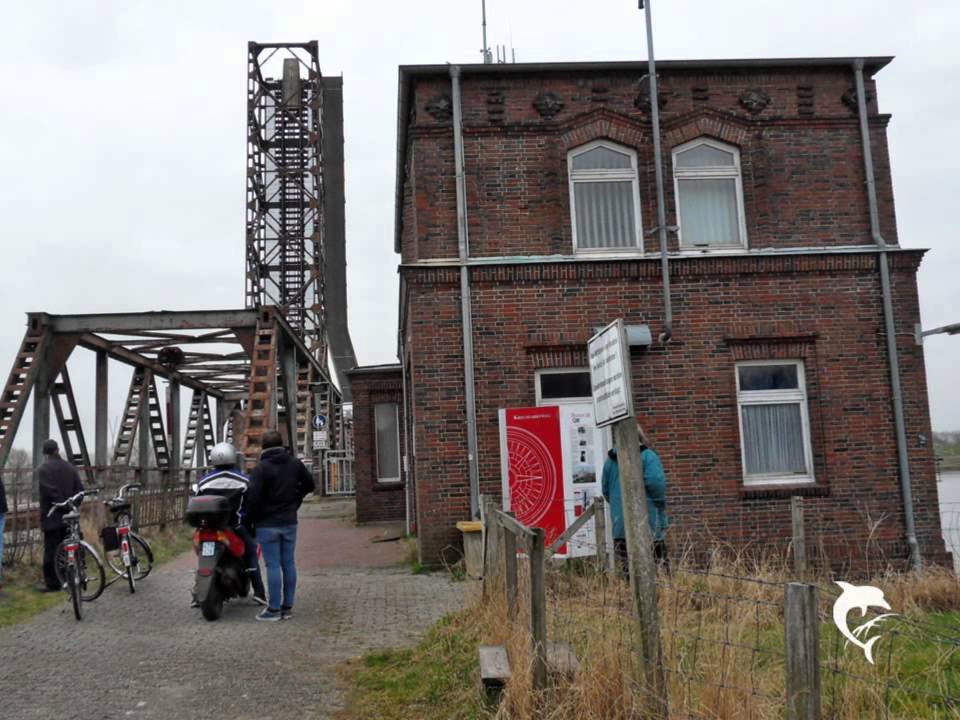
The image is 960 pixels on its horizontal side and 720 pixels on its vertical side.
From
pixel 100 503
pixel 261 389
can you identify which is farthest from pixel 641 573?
pixel 261 389

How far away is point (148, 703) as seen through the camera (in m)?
6.47

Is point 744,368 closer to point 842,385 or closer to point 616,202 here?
point 842,385

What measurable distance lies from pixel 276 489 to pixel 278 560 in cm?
68

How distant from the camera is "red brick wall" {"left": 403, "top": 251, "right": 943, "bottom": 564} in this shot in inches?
538

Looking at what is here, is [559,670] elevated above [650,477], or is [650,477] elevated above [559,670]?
[650,477]

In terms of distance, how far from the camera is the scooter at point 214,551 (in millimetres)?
9391

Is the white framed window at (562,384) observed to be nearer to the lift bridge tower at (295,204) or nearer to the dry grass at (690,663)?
the dry grass at (690,663)

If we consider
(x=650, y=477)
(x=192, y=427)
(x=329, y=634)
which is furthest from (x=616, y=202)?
(x=192, y=427)

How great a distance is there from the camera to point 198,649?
8125mm

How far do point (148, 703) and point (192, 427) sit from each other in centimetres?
2815

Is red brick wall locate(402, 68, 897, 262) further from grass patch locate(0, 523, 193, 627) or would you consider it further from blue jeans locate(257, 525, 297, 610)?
grass patch locate(0, 523, 193, 627)

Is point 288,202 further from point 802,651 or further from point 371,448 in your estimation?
point 802,651

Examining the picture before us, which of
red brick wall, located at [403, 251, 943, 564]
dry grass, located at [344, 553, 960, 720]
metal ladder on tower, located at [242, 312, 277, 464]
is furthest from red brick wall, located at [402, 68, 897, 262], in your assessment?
dry grass, located at [344, 553, 960, 720]

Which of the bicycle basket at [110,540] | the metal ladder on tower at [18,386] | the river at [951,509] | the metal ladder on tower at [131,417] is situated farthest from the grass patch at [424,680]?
the metal ladder on tower at [131,417]
